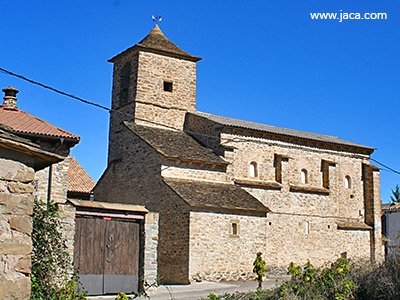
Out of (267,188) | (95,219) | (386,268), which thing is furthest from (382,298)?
(267,188)

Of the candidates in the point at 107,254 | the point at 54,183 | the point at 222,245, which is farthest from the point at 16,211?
the point at 222,245

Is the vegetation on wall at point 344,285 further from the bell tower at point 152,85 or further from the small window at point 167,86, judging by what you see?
the small window at point 167,86

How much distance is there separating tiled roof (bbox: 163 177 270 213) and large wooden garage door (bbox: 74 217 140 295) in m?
4.85

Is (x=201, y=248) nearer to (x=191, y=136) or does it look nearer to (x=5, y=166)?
(x=191, y=136)

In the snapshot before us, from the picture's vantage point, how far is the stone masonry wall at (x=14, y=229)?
21.7ft

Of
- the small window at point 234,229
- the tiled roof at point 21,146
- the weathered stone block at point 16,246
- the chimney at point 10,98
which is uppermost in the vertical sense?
the chimney at point 10,98

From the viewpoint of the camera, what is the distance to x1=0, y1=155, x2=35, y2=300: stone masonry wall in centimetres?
661

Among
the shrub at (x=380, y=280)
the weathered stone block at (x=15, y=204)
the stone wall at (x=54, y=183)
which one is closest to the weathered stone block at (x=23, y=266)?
the weathered stone block at (x=15, y=204)

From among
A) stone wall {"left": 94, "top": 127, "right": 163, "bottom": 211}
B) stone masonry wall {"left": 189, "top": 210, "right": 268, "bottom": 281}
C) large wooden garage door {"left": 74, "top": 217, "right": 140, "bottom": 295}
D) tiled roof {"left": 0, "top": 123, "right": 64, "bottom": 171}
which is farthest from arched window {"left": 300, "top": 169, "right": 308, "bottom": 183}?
tiled roof {"left": 0, "top": 123, "right": 64, "bottom": 171}

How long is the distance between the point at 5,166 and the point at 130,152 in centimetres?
1666

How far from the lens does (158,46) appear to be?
26.7 meters

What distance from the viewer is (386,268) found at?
11969 mm

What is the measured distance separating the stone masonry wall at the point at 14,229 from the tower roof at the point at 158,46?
65.0 ft

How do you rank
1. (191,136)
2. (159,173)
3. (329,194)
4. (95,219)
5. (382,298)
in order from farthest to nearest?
(329,194), (191,136), (159,173), (95,219), (382,298)
